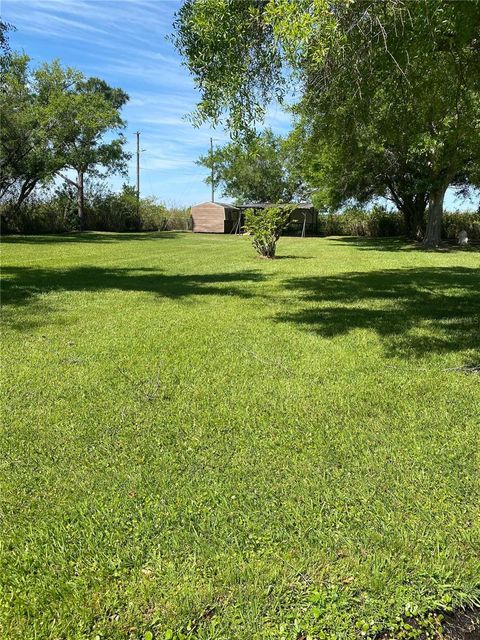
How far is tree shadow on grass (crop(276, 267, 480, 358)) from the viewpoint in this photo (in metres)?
5.46

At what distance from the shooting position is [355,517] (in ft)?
7.45

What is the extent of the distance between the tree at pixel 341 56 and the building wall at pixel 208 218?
32.9 m

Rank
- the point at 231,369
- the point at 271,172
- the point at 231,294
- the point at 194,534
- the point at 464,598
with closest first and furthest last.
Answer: the point at 464,598, the point at 194,534, the point at 231,369, the point at 231,294, the point at 271,172

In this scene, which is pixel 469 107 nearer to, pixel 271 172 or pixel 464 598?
pixel 464 598

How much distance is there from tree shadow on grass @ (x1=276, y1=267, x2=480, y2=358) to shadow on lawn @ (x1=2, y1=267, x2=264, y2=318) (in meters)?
1.45

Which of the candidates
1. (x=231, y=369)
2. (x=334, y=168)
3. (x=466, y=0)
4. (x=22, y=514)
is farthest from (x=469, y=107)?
(x=334, y=168)

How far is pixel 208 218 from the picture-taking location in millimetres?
40562

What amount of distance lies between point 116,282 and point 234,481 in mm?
7743

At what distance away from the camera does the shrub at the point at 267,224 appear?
1523 centimetres

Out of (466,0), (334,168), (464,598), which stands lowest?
(464,598)

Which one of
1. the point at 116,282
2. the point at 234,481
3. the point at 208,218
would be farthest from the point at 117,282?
the point at 208,218

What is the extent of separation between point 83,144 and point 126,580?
29.6 m

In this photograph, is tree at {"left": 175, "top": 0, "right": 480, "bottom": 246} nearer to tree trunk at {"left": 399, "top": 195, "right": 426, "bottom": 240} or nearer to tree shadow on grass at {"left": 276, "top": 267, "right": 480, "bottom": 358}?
tree shadow on grass at {"left": 276, "top": 267, "right": 480, "bottom": 358}

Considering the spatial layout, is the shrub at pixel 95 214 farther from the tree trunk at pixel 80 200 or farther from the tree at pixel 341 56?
the tree at pixel 341 56
